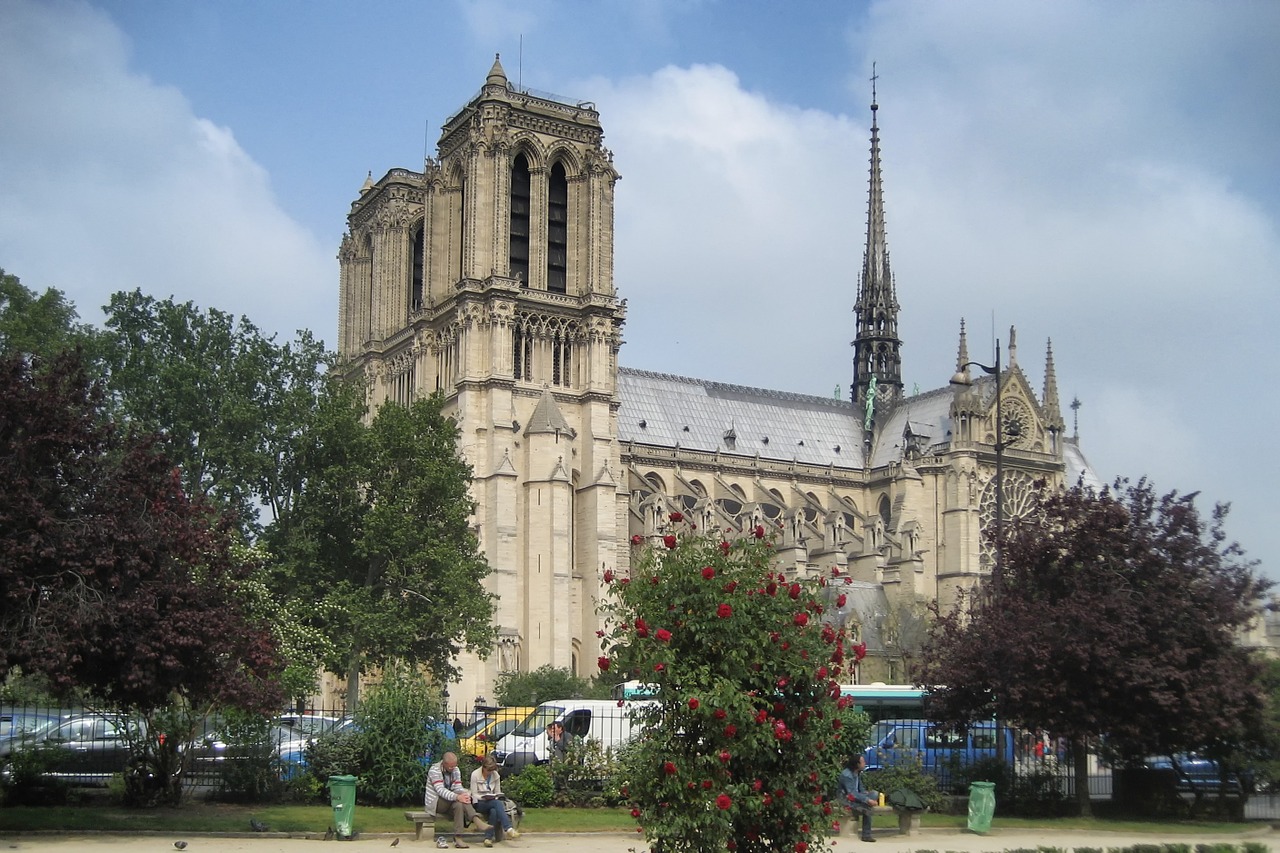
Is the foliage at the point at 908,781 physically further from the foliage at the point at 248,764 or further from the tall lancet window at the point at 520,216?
the tall lancet window at the point at 520,216

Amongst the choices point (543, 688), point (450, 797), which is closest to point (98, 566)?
point (450, 797)

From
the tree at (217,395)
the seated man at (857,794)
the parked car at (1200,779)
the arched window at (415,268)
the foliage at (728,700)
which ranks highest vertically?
the arched window at (415,268)

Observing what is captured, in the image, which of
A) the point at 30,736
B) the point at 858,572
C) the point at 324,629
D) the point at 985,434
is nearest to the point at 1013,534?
the point at 30,736

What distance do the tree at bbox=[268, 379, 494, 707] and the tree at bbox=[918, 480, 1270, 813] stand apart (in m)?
21.9

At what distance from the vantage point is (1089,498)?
35156mm

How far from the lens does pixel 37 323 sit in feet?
185

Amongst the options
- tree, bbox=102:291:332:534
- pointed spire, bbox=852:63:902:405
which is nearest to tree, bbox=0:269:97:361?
tree, bbox=102:291:332:534

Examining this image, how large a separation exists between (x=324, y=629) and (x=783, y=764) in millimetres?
36567

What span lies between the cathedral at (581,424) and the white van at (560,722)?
19.0m

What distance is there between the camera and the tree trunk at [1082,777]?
33.1 metres

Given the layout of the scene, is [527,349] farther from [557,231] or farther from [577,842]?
[577,842]

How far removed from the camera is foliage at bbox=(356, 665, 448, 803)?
29.2 meters

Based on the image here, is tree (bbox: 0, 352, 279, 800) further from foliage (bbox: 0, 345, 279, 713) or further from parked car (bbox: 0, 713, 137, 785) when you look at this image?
parked car (bbox: 0, 713, 137, 785)

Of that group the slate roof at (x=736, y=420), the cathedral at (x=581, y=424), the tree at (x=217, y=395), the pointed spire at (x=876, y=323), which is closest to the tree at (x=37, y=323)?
the tree at (x=217, y=395)
